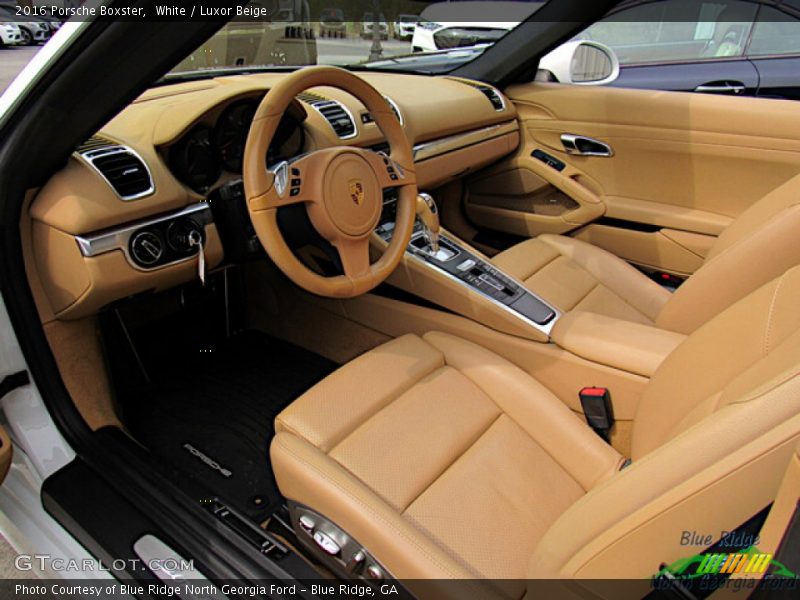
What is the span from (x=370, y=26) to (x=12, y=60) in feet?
4.82

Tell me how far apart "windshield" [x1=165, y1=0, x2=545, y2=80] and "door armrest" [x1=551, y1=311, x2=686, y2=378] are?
46.7 inches

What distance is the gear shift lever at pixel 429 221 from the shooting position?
1865mm

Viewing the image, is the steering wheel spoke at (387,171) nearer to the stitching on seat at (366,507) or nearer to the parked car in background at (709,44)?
the stitching on seat at (366,507)

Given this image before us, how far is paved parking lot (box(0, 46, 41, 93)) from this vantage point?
3.70ft

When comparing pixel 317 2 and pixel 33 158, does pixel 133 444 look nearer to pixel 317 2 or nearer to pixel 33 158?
pixel 33 158

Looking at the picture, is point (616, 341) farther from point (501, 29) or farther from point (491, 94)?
point (501, 29)

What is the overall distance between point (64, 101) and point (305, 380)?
123 centimetres

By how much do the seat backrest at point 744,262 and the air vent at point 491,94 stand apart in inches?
50.5

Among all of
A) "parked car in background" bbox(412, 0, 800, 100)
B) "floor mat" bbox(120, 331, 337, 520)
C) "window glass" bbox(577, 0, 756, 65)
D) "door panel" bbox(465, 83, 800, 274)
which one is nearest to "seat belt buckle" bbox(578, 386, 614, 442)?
"floor mat" bbox(120, 331, 337, 520)

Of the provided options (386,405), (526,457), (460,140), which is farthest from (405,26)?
(526,457)

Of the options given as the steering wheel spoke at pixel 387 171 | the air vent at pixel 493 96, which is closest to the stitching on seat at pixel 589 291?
the steering wheel spoke at pixel 387 171

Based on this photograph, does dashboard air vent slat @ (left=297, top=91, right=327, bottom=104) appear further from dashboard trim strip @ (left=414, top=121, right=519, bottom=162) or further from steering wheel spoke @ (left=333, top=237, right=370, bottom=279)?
steering wheel spoke @ (left=333, top=237, right=370, bottom=279)

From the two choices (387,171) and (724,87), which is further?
(724,87)

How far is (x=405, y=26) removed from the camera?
254 centimetres
